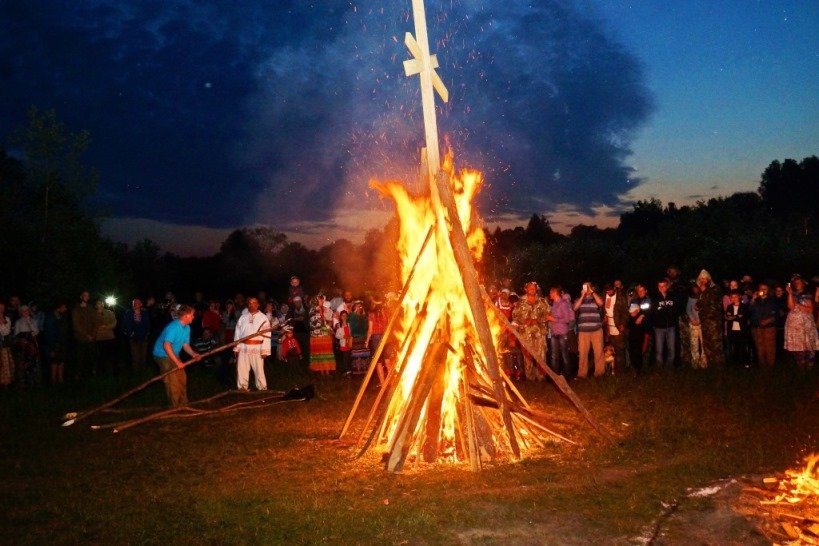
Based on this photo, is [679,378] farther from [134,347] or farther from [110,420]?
[134,347]

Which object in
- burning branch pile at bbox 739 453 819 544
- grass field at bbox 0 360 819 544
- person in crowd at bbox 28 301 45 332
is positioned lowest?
burning branch pile at bbox 739 453 819 544

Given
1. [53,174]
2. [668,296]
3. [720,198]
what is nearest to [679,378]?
[668,296]

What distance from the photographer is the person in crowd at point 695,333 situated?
13.7 meters

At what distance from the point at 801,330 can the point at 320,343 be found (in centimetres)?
947

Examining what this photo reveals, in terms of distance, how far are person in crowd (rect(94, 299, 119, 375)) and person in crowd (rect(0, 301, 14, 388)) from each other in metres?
1.96

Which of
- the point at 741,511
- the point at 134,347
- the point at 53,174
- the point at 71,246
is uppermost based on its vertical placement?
the point at 53,174

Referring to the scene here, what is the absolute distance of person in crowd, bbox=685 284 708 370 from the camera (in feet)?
44.9

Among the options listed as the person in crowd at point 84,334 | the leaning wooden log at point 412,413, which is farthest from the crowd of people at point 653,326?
the person in crowd at point 84,334

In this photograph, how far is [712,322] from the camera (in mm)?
13375

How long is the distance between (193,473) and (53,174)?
25088 millimetres

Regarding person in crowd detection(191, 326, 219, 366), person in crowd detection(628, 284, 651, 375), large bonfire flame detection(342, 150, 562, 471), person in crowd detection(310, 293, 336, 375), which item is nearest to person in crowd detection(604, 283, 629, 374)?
person in crowd detection(628, 284, 651, 375)

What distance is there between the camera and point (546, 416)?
8766mm

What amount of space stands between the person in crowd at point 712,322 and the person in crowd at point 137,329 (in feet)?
40.0

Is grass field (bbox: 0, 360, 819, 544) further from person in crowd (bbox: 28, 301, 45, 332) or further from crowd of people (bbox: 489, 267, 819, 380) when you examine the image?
person in crowd (bbox: 28, 301, 45, 332)
